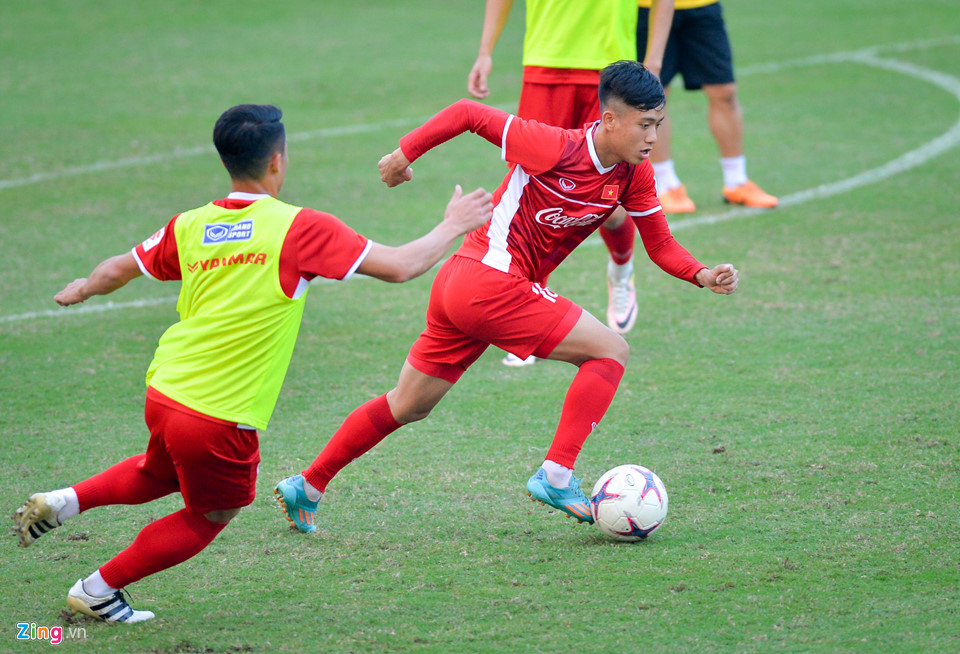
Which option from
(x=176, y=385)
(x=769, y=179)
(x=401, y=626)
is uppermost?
(x=176, y=385)

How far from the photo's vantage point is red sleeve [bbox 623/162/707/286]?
13.3ft

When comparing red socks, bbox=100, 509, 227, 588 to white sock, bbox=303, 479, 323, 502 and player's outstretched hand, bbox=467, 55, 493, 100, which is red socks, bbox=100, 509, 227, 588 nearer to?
white sock, bbox=303, 479, 323, 502

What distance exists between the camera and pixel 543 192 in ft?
13.1

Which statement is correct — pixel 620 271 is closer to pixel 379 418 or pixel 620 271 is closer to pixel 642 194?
pixel 642 194

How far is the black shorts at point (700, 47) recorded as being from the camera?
323 inches

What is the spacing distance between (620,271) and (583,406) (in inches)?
83.7

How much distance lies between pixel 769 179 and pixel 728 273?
5786 mm

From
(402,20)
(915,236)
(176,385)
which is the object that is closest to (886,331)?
(915,236)

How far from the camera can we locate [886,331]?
601 cm

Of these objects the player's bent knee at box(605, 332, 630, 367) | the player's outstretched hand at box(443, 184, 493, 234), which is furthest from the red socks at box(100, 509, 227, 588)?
the player's bent knee at box(605, 332, 630, 367)

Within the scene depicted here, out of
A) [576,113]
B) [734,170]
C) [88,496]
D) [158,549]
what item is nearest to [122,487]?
[88,496]

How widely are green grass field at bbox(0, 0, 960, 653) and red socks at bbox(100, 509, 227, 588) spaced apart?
0.59 feet

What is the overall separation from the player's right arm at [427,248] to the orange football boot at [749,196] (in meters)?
5.65

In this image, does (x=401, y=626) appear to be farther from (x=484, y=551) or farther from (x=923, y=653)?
(x=923, y=653)
